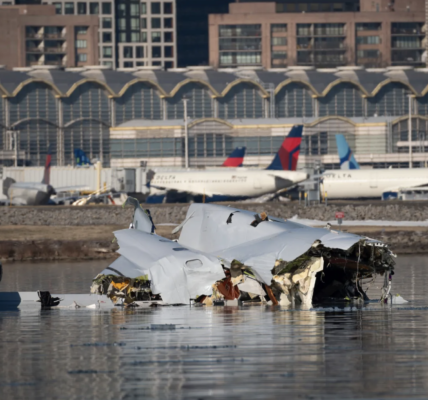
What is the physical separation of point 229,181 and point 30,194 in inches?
842

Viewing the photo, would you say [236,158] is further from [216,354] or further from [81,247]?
[216,354]

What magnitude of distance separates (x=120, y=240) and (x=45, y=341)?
25.0ft

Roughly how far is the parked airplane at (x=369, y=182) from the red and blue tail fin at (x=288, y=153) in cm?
524

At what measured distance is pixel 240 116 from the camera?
177000mm

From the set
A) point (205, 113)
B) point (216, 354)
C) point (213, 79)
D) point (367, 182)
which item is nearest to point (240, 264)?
point (216, 354)

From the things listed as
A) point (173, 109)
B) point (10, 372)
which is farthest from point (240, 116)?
point (10, 372)

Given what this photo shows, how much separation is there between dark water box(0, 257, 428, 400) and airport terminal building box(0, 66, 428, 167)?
419 ft

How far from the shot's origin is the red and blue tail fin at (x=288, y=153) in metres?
119

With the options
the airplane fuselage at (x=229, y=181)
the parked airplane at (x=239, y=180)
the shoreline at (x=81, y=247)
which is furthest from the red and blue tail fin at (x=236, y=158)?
the shoreline at (x=81, y=247)

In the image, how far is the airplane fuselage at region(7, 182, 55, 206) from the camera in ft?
347

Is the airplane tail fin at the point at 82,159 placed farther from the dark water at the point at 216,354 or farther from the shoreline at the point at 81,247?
the dark water at the point at 216,354

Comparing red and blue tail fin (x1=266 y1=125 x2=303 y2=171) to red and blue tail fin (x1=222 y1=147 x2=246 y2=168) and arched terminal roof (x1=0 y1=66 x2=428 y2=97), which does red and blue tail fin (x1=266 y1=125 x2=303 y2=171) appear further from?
arched terminal roof (x1=0 y1=66 x2=428 y2=97)

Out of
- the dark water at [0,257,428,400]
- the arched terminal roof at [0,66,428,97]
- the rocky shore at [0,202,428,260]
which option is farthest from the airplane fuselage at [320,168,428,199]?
the dark water at [0,257,428,400]

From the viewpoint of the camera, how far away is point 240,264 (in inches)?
1179
